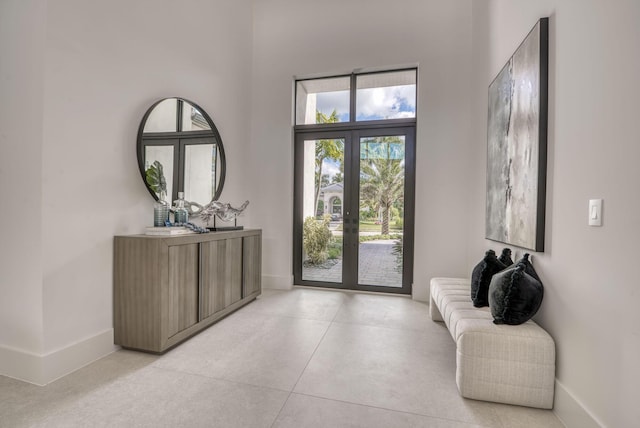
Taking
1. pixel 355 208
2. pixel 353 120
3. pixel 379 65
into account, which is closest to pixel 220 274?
pixel 355 208

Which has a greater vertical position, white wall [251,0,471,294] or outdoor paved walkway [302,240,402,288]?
white wall [251,0,471,294]

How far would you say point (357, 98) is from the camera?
4277mm

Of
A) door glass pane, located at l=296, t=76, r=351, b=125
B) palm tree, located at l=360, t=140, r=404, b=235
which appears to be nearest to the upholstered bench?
palm tree, located at l=360, t=140, r=404, b=235

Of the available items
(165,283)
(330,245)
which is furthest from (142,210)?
(330,245)

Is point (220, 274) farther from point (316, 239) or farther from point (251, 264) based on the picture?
point (316, 239)

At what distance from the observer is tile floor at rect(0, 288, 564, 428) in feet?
5.30

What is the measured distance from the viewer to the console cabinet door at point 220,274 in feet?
9.17

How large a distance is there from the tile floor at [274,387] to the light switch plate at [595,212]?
3.75 ft

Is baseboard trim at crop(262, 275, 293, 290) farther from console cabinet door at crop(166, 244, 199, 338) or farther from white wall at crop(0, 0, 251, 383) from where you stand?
white wall at crop(0, 0, 251, 383)

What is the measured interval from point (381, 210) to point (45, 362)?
143 inches

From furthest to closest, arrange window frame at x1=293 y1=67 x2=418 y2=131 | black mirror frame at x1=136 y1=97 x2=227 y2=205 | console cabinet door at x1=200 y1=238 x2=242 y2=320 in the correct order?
window frame at x1=293 y1=67 x2=418 y2=131 → console cabinet door at x1=200 y1=238 x2=242 y2=320 → black mirror frame at x1=136 y1=97 x2=227 y2=205

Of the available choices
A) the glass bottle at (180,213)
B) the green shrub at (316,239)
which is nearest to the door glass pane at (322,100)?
the green shrub at (316,239)

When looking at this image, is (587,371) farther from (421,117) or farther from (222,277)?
(421,117)

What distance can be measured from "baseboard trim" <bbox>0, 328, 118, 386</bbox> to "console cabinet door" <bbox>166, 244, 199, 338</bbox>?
566mm
